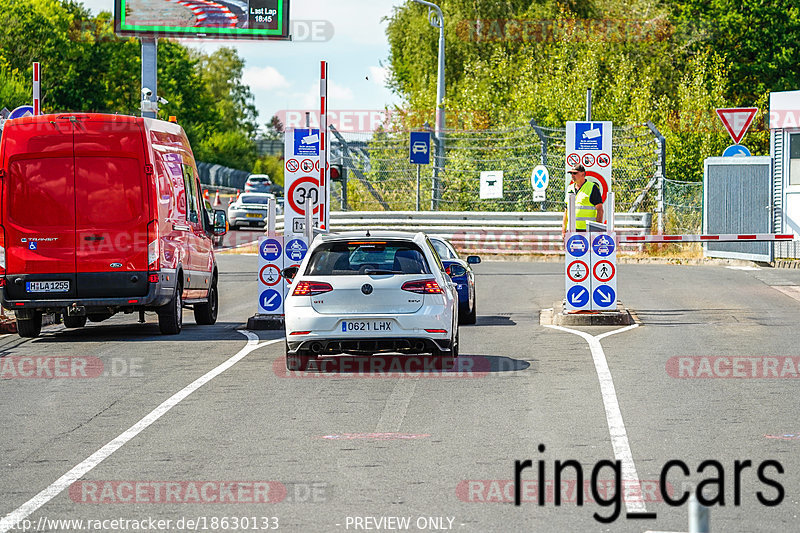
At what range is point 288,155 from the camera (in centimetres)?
1945

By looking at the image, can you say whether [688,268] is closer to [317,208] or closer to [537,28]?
[317,208]

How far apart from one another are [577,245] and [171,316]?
5.52 meters

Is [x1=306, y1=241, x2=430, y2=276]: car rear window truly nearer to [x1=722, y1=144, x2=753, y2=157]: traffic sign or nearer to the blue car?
the blue car

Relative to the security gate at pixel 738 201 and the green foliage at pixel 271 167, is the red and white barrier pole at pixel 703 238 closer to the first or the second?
the security gate at pixel 738 201

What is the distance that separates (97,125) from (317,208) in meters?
4.86

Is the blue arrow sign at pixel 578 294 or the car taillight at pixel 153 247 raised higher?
the car taillight at pixel 153 247

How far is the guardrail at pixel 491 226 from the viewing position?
3750 centimetres

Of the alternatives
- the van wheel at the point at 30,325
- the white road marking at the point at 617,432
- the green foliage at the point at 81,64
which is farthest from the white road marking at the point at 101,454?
the green foliage at the point at 81,64

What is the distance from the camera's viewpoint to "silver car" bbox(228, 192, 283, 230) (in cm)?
5331

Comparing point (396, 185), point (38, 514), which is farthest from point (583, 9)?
point (38, 514)

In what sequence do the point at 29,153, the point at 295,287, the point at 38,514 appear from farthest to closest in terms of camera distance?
the point at 29,153, the point at 295,287, the point at 38,514

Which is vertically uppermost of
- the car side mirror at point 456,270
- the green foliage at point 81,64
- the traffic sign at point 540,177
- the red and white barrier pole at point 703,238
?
the green foliage at point 81,64

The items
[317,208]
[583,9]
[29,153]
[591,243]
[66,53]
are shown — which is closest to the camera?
[29,153]

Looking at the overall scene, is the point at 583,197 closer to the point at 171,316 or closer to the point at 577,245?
the point at 577,245
